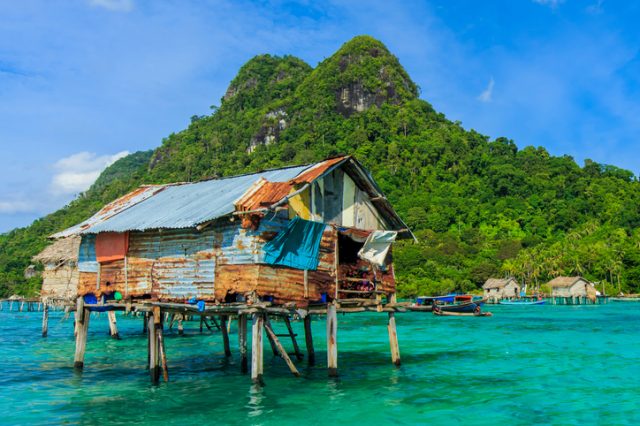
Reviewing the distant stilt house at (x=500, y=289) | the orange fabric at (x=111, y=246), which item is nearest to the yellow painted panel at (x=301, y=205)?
the orange fabric at (x=111, y=246)

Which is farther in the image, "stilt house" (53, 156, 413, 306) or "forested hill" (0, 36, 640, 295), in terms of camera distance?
"forested hill" (0, 36, 640, 295)

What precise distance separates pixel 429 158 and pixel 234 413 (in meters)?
114

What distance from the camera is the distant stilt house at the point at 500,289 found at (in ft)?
275

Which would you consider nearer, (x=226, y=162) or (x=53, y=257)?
(x=53, y=257)

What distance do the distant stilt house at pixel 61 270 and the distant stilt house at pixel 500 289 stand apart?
61311mm

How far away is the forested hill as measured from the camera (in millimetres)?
94062

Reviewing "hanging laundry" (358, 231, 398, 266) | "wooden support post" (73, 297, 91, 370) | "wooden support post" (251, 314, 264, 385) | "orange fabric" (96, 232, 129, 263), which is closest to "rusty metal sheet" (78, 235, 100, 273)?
"orange fabric" (96, 232, 129, 263)

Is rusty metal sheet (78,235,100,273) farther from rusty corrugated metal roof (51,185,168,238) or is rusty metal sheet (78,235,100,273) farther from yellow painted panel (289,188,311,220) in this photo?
yellow painted panel (289,188,311,220)

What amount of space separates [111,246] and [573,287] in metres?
77.5

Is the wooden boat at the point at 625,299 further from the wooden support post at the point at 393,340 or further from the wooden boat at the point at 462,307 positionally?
the wooden support post at the point at 393,340

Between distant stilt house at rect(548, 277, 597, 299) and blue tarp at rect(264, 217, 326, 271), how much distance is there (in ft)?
244

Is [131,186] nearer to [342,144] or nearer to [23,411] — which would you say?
[342,144]

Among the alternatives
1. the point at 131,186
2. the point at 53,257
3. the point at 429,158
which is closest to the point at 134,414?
the point at 53,257

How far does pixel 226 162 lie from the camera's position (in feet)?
470
